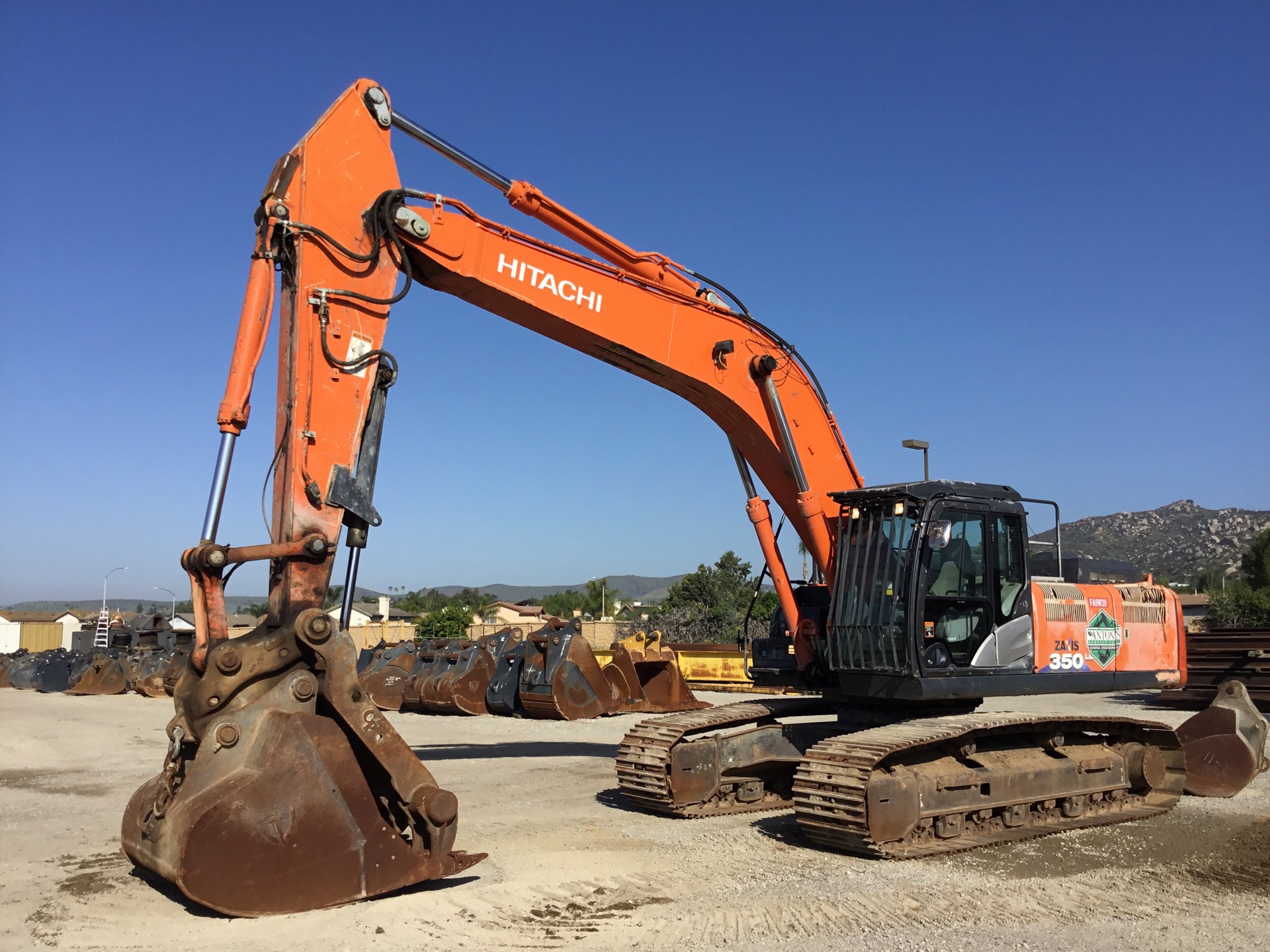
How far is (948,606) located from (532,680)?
10575 mm

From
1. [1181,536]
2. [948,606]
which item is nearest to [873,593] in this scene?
[948,606]

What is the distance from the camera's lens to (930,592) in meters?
8.55

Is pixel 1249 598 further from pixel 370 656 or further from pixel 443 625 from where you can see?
pixel 443 625

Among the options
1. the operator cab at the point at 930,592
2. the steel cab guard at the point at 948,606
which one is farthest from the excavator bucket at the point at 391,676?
the operator cab at the point at 930,592

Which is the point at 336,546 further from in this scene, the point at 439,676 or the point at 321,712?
the point at 439,676

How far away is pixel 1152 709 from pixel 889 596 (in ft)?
43.8

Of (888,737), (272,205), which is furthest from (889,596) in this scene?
(272,205)

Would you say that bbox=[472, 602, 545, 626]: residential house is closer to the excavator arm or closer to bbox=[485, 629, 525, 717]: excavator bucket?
bbox=[485, 629, 525, 717]: excavator bucket

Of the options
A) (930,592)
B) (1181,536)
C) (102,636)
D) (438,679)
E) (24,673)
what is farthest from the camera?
(1181,536)

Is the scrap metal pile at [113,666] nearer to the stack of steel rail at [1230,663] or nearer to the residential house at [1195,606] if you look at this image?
the stack of steel rail at [1230,663]

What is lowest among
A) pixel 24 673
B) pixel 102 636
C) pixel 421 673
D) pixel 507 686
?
pixel 24 673

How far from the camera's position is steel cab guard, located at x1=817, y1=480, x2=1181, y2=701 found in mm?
8445

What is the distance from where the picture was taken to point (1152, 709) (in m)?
19.2

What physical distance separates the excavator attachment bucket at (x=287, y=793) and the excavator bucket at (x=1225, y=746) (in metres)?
7.96
